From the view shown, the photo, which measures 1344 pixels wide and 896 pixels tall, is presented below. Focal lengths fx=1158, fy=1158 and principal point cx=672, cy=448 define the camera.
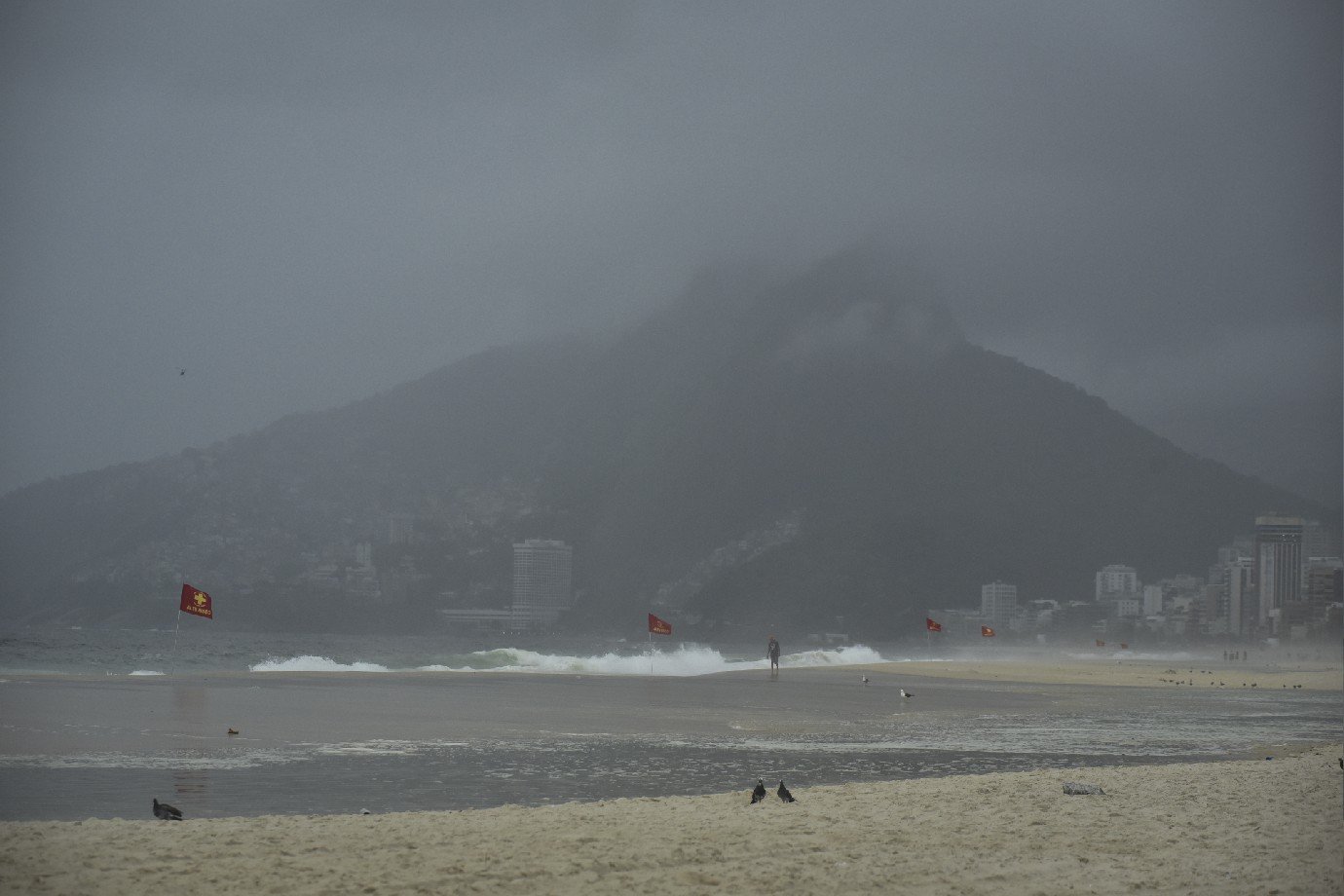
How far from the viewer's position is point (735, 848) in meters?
10.9

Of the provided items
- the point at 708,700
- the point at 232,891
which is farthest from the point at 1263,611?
the point at 232,891

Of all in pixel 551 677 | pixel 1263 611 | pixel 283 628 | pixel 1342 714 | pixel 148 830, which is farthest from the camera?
pixel 283 628

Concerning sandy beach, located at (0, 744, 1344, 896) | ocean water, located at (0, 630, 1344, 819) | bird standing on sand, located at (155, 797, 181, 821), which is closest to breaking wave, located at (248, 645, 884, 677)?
ocean water, located at (0, 630, 1344, 819)

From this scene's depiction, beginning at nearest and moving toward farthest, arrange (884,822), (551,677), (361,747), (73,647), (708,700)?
(884,822) < (361,747) < (708,700) < (551,677) < (73,647)

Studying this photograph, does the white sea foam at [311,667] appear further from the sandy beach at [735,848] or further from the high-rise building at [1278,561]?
the high-rise building at [1278,561]

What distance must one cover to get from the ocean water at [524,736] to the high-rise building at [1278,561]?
517 ft

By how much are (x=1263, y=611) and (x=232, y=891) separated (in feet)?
636

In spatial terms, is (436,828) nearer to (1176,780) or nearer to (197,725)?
(1176,780)

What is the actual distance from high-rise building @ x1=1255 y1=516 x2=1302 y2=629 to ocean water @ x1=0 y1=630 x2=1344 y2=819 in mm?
157555

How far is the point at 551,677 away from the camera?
47.6m

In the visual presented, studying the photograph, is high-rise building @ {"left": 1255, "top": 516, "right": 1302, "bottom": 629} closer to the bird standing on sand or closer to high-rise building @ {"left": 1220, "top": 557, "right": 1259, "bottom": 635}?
high-rise building @ {"left": 1220, "top": 557, "right": 1259, "bottom": 635}

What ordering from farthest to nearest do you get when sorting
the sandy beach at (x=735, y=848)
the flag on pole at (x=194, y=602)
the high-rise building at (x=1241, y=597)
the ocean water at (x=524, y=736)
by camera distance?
the high-rise building at (x=1241, y=597) → the flag on pole at (x=194, y=602) → the ocean water at (x=524, y=736) → the sandy beach at (x=735, y=848)

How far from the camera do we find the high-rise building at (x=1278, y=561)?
7165 inches

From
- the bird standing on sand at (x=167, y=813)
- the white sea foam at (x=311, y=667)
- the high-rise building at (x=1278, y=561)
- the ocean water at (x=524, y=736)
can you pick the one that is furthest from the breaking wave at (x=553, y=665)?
the high-rise building at (x=1278, y=561)
